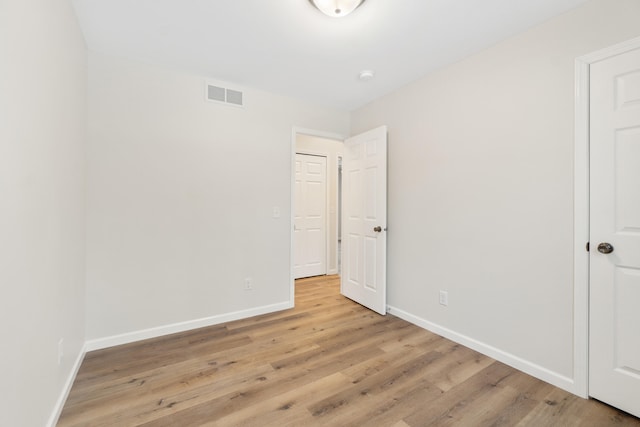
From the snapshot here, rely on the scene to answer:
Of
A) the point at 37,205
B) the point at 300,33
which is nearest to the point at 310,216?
the point at 300,33

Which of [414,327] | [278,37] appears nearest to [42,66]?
[278,37]

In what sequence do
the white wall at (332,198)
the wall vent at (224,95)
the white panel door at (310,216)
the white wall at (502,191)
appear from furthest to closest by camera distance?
the white wall at (332,198), the white panel door at (310,216), the wall vent at (224,95), the white wall at (502,191)

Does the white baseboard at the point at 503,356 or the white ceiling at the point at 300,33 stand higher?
the white ceiling at the point at 300,33

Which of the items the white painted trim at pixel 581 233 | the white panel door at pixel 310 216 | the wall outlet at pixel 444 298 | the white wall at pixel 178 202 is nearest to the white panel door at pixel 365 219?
the wall outlet at pixel 444 298

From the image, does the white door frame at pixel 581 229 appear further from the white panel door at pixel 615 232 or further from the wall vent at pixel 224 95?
the wall vent at pixel 224 95

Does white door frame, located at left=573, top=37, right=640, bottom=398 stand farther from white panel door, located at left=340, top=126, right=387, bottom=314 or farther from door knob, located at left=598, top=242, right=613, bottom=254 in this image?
white panel door, located at left=340, top=126, right=387, bottom=314

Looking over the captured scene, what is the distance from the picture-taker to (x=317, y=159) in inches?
181

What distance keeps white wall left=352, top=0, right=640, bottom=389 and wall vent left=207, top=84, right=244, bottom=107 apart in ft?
5.79

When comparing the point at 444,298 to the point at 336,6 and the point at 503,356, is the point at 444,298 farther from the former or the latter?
the point at 336,6

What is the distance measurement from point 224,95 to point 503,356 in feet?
11.2

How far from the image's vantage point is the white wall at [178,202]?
7.38ft

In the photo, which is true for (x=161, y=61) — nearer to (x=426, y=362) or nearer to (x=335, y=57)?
(x=335, y=57)

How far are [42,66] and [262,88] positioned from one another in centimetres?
188

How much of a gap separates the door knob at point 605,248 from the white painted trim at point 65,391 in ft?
10.5
